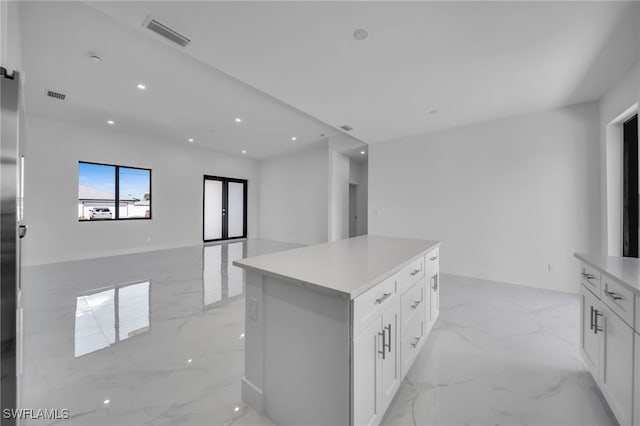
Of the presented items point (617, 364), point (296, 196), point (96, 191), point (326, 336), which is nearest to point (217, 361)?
point (326, 336)

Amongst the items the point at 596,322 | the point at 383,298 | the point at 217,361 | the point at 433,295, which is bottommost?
the point at 217,361

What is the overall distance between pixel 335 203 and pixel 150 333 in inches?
196

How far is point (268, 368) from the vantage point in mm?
1453

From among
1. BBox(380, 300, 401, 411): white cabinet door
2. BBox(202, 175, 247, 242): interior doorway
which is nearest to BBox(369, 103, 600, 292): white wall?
BBox(380, 300, 401, 411): white cabinet door

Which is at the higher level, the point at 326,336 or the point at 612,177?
the point at 612,177

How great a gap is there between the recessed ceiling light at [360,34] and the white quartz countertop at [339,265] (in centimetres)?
191

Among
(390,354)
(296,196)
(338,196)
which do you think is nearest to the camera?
(390,354)

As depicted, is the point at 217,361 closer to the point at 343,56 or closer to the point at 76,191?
the point at 343,56

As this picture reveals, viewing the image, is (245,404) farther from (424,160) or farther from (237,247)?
(237,247)

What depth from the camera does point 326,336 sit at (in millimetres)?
1188

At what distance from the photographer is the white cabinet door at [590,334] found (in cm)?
159

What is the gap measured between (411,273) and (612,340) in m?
1.11

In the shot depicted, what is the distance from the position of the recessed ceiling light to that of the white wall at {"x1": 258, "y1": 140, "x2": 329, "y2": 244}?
4.94 metres

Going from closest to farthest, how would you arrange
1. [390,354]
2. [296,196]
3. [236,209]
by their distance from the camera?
[390,354] → [296,196] → [236,209]
